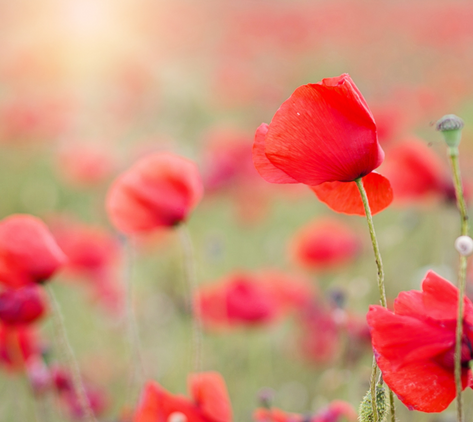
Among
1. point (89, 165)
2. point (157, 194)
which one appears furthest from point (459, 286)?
point (89, 165)

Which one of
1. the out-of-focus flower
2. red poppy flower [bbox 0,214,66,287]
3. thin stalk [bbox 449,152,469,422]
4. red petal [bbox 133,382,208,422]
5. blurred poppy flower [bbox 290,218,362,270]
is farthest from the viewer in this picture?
the out-of-focus flower

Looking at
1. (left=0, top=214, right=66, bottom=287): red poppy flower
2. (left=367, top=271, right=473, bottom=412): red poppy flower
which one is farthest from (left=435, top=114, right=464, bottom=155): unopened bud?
(left=0, top=214, right=66, bottom=287): red poppy flower

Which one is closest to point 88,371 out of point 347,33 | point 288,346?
point 288,346

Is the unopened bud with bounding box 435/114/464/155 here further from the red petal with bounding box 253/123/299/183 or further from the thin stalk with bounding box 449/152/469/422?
the red petal with bounding box 253/123/299/183

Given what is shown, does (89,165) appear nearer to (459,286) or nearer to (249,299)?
(249,299)

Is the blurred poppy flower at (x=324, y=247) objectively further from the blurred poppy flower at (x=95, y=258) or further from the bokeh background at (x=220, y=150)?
the blurred poppy flower at (x=95, y=258)

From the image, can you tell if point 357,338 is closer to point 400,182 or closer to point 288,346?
point 400,182
